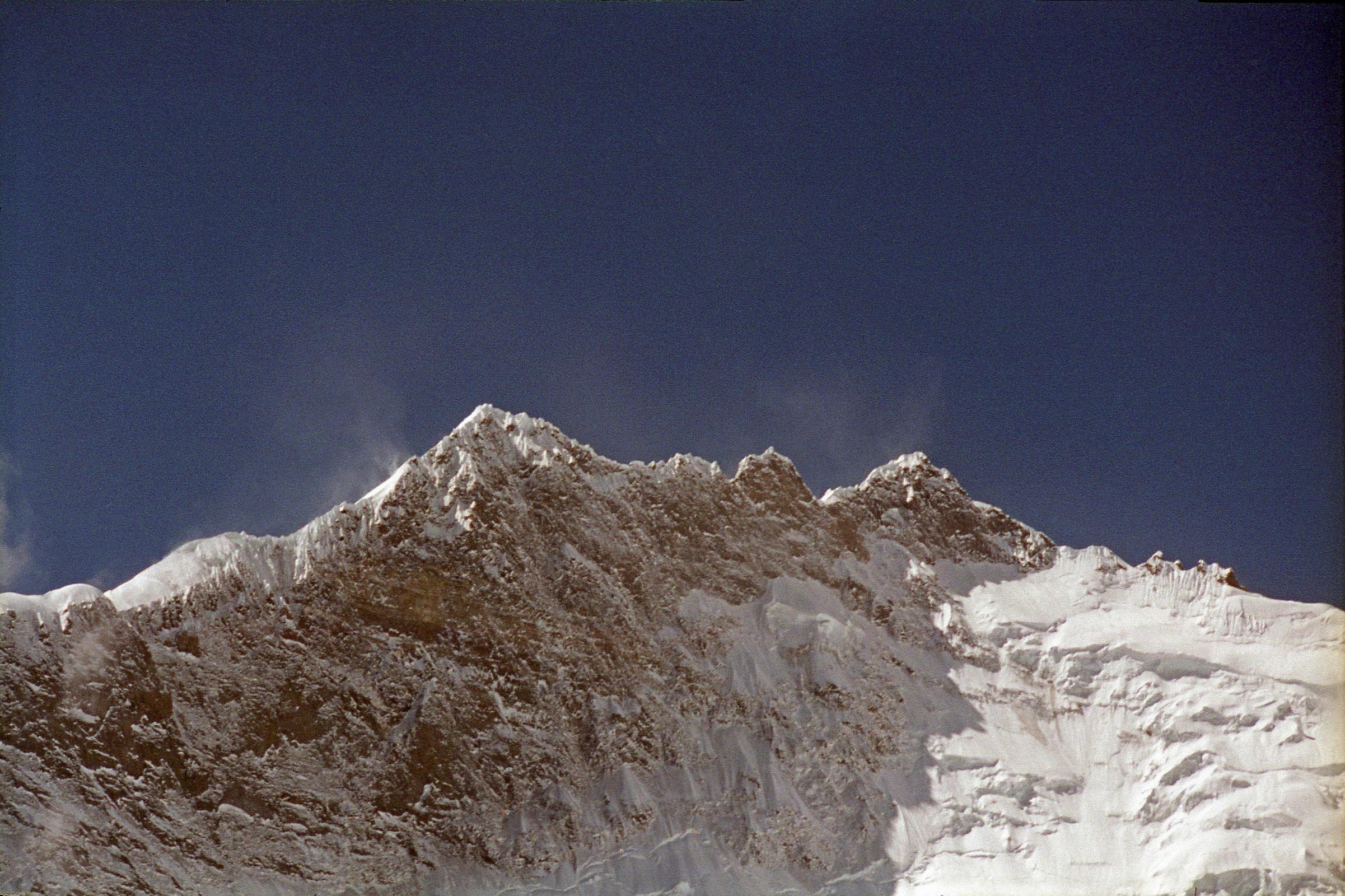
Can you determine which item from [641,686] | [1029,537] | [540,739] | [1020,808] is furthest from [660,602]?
[1029,537]

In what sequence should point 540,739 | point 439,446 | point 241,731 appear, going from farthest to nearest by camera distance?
1. point 439,446
2. point 540,739
3. point 241,731

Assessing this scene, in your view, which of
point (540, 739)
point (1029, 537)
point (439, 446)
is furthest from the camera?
point (1029, 537)

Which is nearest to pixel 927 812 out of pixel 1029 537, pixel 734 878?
pixel 734 878

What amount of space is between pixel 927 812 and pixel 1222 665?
34.1m

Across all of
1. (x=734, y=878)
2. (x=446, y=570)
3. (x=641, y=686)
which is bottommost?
(x=734, y=878)

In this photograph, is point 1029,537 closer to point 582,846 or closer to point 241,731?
point 582,846

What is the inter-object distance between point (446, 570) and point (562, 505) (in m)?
13.8

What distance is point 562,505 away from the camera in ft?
427

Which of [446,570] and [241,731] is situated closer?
[241,731]

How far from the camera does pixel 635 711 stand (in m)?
121

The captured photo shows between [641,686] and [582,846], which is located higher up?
[641,686]

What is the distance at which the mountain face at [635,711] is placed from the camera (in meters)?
104

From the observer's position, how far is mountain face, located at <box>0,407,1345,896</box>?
104 meters

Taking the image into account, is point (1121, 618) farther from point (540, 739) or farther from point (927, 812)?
point (540, 739)
